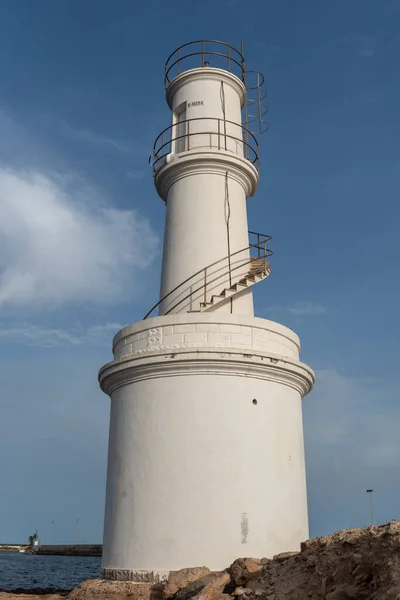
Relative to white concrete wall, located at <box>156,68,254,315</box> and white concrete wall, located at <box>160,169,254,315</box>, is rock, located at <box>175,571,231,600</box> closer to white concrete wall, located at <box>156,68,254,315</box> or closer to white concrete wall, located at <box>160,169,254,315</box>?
white concrete wall, located at <box>156,68,254,315</box>

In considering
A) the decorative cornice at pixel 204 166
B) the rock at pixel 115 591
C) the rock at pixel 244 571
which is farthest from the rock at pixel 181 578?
the decorative cornice at pixel 204 166

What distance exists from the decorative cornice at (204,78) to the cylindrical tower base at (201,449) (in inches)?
318

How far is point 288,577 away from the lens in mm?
10039

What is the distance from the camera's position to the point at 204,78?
62.5ft

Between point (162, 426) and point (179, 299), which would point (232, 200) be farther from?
point (162, 426)

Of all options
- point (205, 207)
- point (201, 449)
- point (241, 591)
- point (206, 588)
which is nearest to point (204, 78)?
point (205, 207)

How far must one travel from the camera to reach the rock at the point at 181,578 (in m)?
11.9

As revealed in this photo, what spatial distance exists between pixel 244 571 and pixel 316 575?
1.64 m

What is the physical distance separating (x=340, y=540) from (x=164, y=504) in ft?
15.9

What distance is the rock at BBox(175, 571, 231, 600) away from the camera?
1047 cm

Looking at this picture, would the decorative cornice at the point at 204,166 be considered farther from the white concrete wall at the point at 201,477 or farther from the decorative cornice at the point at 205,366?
the white concrete wall at the point at 201,477

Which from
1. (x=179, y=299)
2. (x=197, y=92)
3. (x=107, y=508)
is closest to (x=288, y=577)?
(x=107, y=508)

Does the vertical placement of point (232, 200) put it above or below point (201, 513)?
above

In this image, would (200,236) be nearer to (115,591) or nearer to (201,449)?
(201,449)
